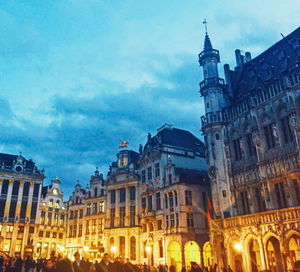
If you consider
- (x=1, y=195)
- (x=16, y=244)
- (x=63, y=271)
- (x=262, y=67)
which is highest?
(x=262, y=67)

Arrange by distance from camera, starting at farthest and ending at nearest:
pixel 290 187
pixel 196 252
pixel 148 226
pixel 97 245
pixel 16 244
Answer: pixel 16 244, pixel 97 245, pixel 148 226, pixel 196 252, pixel 290 187

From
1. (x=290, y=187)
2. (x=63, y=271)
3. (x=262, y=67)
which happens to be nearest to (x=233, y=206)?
(x=290, y=187)

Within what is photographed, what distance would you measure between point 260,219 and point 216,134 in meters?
11.5

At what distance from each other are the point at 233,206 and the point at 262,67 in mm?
17174

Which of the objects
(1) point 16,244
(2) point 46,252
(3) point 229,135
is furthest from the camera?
(2) point 46,252

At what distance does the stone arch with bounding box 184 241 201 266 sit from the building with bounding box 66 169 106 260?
64.1 ft

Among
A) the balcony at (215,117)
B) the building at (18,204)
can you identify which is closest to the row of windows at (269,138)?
the balcony at (215,117)

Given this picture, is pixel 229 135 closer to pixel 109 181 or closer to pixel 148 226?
pixel 148 226

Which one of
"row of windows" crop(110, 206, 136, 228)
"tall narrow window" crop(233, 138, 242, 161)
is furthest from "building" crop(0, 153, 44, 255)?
"tall narrow window" crop(233, 138, 242, 161)

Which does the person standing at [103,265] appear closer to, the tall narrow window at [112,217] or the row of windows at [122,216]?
the row of windows at [122,216]

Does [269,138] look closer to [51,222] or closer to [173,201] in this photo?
[173,201]

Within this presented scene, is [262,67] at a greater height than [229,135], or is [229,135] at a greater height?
[262,67]

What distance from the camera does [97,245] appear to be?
55625mm

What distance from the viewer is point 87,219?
5912cm
